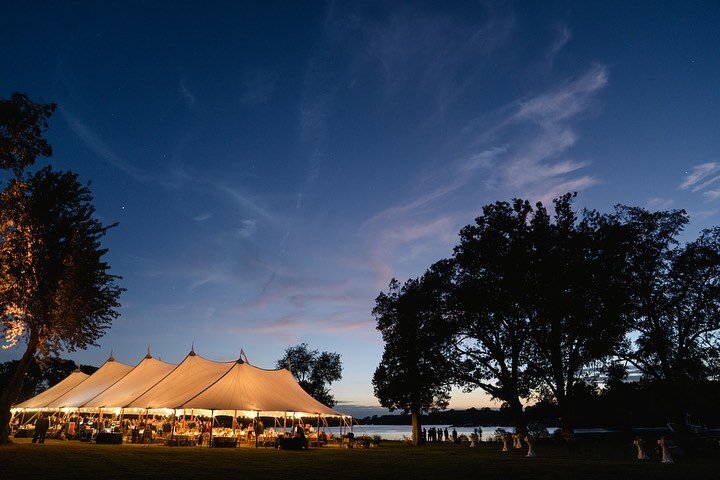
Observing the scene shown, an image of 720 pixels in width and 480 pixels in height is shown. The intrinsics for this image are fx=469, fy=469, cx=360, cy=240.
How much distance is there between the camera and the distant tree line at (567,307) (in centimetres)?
2500

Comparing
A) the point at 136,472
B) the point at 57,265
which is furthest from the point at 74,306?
the point at 136,472

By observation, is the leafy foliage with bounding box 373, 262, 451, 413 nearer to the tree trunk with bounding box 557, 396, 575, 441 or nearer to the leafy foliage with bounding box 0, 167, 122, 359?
the tree trunk with bounding box 557, 396, 575, 441

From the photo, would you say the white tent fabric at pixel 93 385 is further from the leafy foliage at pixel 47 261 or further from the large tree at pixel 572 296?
the large tree at pixel 572 296

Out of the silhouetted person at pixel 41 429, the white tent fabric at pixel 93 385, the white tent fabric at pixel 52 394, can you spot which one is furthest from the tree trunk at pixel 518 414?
the white tent fabric at pixel 52 394

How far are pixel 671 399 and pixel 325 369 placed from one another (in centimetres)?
4954

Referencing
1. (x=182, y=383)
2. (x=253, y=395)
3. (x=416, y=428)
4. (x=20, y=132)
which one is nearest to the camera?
(x=20, y=132)

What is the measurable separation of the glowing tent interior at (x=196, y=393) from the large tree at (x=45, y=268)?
4831 mm

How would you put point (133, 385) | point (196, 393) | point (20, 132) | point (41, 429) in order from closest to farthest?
point (20, 132)
point (41, 429)
point (196, 393)
point (133, 385)

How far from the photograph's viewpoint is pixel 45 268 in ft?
75.7

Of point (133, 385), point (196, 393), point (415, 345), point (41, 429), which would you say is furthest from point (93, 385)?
point (415, 345)

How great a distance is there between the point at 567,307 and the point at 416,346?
1074cm

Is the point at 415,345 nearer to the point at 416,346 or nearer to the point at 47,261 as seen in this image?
the point at 416,346

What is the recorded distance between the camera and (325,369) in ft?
224

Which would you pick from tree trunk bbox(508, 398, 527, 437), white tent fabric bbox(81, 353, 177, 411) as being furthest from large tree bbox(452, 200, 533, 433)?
white tent fabric bbox(81, 353, 177, 411)
